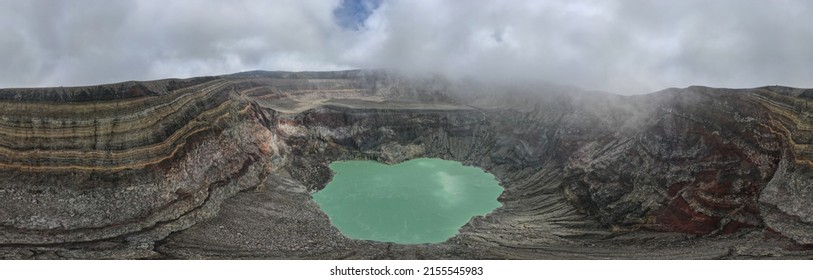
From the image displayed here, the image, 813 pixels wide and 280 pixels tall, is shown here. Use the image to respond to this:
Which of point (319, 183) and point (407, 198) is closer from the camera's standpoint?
point (407, 198)

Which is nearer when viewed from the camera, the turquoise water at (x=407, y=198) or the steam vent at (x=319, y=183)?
the steam vent at (x=319, y=183)

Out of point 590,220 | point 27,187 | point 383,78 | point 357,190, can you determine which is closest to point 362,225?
point 357,190

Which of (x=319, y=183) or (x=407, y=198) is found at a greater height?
(x=319, y=183)

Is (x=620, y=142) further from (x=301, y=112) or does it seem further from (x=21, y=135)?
(x=21, y=135)
